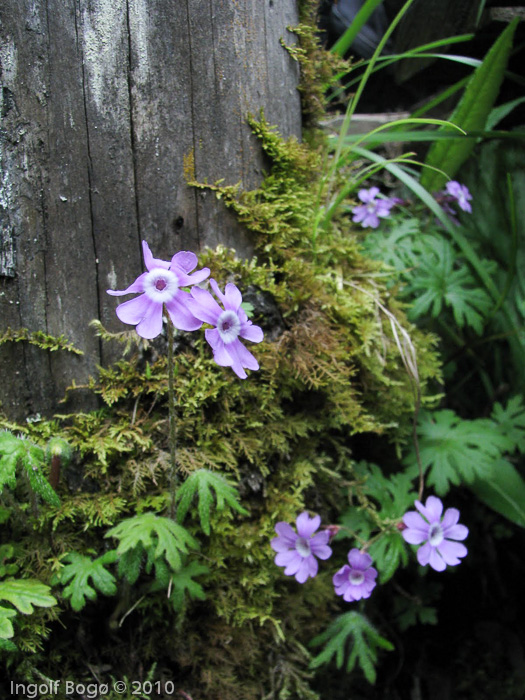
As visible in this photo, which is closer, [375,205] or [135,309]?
[135,309]

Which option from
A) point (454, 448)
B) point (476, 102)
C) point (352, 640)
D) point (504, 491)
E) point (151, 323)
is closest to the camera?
point (151, 323)

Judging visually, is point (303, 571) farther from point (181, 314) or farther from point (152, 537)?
point (181, 314)

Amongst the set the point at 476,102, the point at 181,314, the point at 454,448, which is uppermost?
the point at 476,102

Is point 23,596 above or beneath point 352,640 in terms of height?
above

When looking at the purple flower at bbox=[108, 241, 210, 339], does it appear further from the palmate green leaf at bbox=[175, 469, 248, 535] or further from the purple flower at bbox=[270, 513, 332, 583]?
the purple flower at bbox=[270, 513, 332, 583]

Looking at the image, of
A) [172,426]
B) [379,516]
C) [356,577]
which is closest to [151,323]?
[172,426]

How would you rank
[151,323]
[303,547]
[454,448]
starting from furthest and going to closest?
[454,448]
[303,547]
[151,323]

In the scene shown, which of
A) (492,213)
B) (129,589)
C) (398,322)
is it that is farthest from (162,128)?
(492,213)
